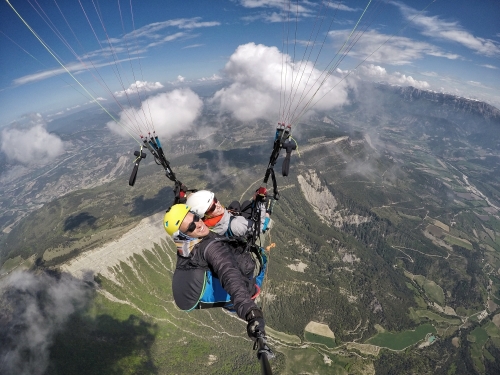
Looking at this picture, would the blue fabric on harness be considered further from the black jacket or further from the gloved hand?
the gloved hand

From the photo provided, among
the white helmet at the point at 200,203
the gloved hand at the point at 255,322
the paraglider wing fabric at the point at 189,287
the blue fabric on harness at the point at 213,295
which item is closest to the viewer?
the gloved hand at the point at 255,322

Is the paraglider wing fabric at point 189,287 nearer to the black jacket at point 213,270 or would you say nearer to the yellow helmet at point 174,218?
the black jacket at point 213,270

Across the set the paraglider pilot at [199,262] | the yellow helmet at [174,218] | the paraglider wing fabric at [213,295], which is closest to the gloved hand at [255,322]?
the paraglider pilot at [199,262]

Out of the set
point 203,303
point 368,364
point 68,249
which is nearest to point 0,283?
point 68,249

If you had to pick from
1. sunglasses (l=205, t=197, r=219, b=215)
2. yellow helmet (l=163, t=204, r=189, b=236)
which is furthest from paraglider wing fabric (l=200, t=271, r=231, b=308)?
sunglasses (l=205, t=197, r=219, b=215)

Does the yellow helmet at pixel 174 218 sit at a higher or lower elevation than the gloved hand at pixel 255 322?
higher

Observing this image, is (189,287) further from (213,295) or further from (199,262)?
(213,295)

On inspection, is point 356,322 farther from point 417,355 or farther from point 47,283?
point 47,283
